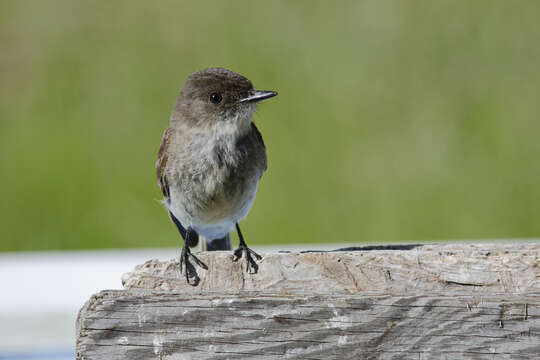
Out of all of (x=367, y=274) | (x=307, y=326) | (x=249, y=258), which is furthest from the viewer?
(x=249, y=258)

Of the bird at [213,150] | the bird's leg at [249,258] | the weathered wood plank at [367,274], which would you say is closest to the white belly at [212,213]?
the bird at [213,150]

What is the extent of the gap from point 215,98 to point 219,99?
19 mm

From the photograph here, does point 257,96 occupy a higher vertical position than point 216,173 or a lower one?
higher

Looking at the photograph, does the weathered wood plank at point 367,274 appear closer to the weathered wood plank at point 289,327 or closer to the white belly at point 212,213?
the weathered wood plank at point 289,327

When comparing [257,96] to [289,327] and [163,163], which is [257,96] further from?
[289,327]

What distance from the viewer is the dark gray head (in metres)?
3.87

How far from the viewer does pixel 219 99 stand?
153 inches

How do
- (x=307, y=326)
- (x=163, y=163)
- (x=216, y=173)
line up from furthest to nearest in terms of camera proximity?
(x=163, y=163) → (x=216, y=173) → (x=307, y=326)

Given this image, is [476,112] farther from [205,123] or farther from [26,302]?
[26,302]

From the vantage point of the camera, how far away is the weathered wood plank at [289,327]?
2283 millimetres

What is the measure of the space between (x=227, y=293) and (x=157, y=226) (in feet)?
16.6

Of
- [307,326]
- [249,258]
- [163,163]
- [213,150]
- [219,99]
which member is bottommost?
[307,326]

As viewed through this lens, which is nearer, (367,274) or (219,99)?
(367,274)

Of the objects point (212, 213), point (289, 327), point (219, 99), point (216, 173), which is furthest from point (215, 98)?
point (289, 327)
